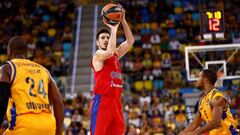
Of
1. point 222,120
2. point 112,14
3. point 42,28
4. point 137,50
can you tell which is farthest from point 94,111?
point 42,28

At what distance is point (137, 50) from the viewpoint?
20047mm

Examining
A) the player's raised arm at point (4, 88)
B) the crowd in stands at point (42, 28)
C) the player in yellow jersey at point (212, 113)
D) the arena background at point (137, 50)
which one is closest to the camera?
the player's raised arm at point (4, 88)

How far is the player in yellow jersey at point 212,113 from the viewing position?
20.4 ft

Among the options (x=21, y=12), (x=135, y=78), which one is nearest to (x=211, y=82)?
(x=135, y=78)

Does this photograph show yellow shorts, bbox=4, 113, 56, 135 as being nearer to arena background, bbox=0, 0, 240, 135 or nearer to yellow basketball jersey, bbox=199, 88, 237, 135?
yellow basketball jersey, bbox=199, 88, 237, 135

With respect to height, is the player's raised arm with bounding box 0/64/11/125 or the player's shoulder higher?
the player's shoulder

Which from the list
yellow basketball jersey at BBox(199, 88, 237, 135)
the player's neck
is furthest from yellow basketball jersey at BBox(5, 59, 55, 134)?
the player's neck

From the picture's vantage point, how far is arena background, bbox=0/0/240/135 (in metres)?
15.7

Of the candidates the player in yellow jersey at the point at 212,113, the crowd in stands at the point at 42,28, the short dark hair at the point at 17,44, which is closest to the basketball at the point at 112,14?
the player in yellow jersey at the point at 212,113

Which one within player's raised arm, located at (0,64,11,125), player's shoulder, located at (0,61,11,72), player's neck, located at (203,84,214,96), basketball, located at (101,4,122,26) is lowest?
player's neck, located at (203,84,214,96)

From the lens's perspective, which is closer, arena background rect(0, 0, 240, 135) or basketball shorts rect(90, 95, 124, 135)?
basketball shorts rect(90, 95, 124, 135)

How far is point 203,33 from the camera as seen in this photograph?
40.9 ft

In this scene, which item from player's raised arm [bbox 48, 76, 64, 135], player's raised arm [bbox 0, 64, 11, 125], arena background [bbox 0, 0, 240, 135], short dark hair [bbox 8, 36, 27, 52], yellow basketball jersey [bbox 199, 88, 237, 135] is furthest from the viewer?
arena background [bbox 0, 0, 240, 135]

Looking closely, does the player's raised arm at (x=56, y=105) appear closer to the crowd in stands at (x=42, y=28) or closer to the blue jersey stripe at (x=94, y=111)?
the blue jersey stripe at (x=94, y=111)
